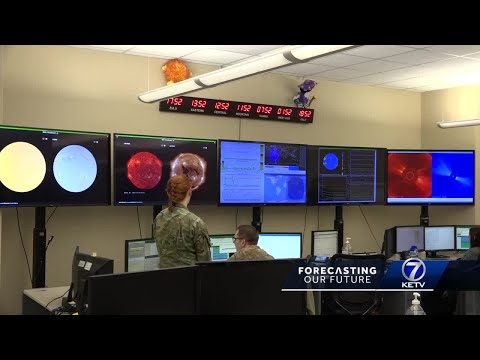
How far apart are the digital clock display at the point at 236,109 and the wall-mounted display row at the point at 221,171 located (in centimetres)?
42

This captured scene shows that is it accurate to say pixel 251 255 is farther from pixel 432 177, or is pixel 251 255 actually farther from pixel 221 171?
pixel 432 177

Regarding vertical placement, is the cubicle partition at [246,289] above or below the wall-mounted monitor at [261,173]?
below

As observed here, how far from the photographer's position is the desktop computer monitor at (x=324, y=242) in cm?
538

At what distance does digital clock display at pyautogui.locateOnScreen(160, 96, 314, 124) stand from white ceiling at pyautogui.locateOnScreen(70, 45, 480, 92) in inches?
14.8

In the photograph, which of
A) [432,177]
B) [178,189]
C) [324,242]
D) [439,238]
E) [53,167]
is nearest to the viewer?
[178,189]

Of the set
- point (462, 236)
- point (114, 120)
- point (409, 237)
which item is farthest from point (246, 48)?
point (462, 236)

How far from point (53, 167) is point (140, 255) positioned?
3.12 feet

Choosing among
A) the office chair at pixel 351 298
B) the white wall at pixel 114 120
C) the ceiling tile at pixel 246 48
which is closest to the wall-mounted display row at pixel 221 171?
the white wall at pixel 114 120

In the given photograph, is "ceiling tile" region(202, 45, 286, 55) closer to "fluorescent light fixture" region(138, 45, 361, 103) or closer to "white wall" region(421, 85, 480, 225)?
"fluorescent light fixture" region(138, 45, 361, 103)

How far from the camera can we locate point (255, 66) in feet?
10.5

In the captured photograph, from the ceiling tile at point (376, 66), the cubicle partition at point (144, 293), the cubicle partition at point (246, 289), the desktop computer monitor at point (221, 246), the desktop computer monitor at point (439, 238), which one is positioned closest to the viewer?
the cubicle partition at point (144, 293)

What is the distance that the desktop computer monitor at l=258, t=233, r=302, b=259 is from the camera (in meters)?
4.79

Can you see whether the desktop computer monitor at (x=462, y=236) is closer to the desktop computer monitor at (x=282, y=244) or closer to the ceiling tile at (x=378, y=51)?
the desktop computer monitor at (x=282, y=244)

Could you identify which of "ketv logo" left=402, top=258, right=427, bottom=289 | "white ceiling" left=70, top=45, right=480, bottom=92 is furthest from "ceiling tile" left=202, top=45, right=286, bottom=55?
"ketv logo" left=402, top=258, right=427, bottom=289
